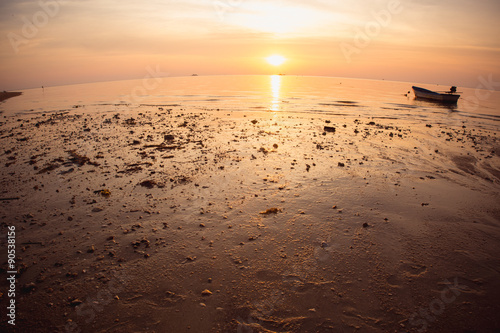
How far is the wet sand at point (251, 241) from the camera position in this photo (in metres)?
4.04

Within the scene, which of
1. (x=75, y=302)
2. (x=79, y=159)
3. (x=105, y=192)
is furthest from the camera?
(x=79, y=159)

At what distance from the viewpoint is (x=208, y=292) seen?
4.39 meters

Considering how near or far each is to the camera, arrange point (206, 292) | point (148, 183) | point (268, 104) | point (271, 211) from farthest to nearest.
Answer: point (268, 104) < point (148, 183) < point (271, 211) < point (206, 292)

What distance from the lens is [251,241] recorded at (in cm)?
583

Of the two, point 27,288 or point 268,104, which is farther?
point 268,104

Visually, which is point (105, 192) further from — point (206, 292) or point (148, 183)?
point (206, 292)

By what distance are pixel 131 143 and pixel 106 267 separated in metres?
10.7

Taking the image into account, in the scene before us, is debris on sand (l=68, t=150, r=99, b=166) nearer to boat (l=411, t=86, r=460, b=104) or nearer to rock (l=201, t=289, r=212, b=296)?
rock (l=201, t=289, r=212, b=296)

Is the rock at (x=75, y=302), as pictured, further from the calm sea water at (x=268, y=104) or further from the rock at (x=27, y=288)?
the calm sea water at (x=268, y=104)

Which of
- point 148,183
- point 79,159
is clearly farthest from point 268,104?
point 148,183

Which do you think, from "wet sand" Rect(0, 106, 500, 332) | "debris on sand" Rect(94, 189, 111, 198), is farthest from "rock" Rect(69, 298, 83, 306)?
"debris on sand" Rect(94, 189, 111, 198)

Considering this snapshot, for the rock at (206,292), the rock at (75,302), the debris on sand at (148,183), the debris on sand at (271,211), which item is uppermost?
the debris on sand at (148,183)

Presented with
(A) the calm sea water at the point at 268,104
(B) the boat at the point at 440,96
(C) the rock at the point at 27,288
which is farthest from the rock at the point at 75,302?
(B) the boat at the point at 440,96

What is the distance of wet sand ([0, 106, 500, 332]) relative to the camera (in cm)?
404
